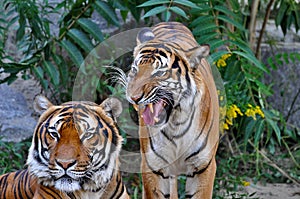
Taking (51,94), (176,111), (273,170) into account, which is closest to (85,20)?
(51,94)

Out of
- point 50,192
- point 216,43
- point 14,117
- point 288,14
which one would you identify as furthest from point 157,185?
point 288,14

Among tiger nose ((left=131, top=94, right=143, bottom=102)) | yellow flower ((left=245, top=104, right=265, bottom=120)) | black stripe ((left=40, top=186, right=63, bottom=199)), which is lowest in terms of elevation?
black stripe ((left=40, top=186, right=63, bottom=199))

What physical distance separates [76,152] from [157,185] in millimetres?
720

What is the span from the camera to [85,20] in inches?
196

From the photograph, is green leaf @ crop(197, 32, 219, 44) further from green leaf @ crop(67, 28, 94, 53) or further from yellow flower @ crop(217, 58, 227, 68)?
green leaf @ crop(67, 28, 94, 53)

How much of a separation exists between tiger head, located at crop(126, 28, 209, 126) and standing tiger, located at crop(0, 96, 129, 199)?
7.0 inches

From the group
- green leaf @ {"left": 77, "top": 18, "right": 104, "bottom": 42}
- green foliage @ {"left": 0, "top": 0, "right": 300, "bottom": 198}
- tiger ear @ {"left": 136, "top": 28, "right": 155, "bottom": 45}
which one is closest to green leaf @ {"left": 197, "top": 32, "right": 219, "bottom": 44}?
green foliage @ {"left": 0, "top": 0, "right": 300, "bottom": 198}

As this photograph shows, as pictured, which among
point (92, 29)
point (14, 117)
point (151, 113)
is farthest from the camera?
point (14, 117)

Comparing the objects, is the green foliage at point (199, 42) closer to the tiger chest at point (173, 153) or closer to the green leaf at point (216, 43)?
the green leaf at point (216, 43)

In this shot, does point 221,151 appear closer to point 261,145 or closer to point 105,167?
point 261,145

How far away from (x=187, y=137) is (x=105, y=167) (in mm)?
461

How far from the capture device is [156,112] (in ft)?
11.1

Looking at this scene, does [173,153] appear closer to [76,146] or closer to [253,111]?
[76,146]

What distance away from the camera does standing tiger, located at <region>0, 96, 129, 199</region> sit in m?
3.29
